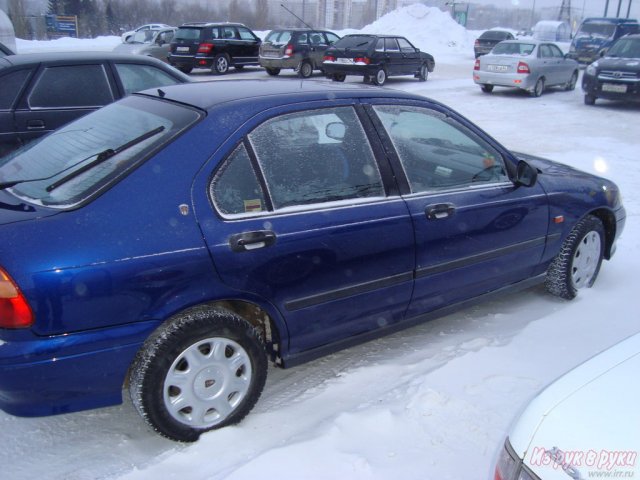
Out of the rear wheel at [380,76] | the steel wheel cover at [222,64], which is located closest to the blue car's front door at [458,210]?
the rear wheel at [380,76]

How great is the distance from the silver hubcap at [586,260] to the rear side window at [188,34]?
1671 centimetres

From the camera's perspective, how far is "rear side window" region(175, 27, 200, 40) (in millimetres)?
19188

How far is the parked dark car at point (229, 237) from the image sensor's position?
8.38 feet

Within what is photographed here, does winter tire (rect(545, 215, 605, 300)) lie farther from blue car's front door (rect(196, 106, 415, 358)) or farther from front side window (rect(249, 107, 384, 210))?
front side window (rect(249, 107, 384, 210))

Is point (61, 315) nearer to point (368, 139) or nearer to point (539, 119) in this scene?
Result: point (368, 139)

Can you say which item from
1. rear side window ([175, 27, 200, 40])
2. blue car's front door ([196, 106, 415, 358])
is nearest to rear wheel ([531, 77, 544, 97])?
rear side window ([175, 27, 200, 40])

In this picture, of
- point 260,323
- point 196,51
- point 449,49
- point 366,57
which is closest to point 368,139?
point 260,323

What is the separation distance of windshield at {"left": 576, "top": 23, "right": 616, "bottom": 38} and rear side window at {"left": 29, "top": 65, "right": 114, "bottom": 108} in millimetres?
23592

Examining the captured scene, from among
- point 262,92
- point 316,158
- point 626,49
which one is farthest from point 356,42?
point 316,158

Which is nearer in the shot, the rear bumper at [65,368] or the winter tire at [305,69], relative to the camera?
the rear bumper at [65,368]

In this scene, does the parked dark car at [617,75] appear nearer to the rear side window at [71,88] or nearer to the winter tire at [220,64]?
the winter tire at [220,64]

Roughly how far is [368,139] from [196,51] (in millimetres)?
16911

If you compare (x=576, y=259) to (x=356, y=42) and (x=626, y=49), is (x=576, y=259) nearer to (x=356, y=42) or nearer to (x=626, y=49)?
(x=626, y=49)

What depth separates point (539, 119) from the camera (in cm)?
1280
